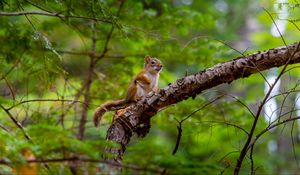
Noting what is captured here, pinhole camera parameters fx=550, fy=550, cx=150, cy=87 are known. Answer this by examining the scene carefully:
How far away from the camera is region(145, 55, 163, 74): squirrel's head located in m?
6.11

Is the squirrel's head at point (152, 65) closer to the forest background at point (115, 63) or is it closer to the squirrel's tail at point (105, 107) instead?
the forest background at point (115, 63)

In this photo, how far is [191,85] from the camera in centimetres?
411

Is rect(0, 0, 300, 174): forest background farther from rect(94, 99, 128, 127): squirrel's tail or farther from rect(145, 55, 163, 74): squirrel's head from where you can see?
rect(94, 99, 128, 127): squirrel's tail

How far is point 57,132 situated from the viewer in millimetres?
2840

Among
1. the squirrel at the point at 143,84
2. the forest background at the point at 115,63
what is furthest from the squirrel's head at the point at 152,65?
the forest background at the point at 115,63

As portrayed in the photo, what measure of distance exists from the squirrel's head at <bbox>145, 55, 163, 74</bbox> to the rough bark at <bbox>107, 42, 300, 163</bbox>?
5.63ft

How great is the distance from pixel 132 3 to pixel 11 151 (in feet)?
13.1

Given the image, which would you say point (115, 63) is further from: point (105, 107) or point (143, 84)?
point (105, 107)

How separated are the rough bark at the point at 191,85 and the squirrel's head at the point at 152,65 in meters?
1.72

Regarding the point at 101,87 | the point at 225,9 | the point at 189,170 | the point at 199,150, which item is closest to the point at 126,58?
the point at 101,87

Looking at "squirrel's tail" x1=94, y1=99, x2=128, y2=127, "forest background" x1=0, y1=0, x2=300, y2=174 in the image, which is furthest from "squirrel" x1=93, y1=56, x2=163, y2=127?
"forest background" x1=0, y1=0, x2=300, y2=174

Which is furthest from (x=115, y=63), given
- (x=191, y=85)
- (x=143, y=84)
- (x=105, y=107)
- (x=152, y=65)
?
(x=191, y=85)

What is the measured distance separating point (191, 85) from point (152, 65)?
205 centimetres

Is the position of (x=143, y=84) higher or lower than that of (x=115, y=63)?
lower
